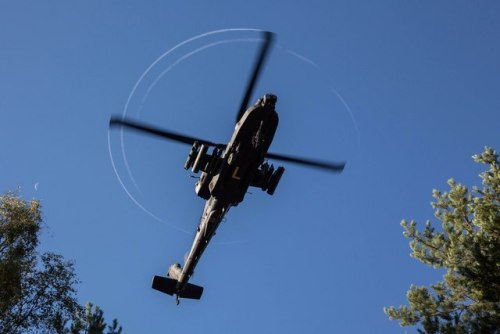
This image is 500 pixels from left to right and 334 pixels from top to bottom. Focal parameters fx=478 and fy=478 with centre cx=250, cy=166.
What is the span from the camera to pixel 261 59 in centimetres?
1091

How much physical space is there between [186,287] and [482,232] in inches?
377

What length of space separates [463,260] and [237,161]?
6.87 metres

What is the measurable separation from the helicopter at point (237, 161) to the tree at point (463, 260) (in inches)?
168

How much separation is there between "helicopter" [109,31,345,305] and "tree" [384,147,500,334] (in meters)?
4.28

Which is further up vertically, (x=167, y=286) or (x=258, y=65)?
(x=258, y=65)

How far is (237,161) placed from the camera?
12.8 meters

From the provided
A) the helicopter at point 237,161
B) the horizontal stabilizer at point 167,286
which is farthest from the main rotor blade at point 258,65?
the horizontal stabilizer at point 167,286

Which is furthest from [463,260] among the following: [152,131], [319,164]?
[152,131]

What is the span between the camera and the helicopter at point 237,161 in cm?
1233

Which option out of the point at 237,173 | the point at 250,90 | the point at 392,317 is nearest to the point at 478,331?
the point at 392,317

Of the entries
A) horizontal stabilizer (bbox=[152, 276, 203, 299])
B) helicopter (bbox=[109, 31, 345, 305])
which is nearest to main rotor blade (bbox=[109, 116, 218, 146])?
helicopter (bbox=[109, 31, 345, 305])

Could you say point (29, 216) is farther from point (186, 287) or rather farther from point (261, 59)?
point (261, 59)

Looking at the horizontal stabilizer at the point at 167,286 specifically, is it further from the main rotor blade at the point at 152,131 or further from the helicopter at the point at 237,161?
the main rotor blade at the point at 152,131

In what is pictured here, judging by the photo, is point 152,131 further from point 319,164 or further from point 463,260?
point 463,260
